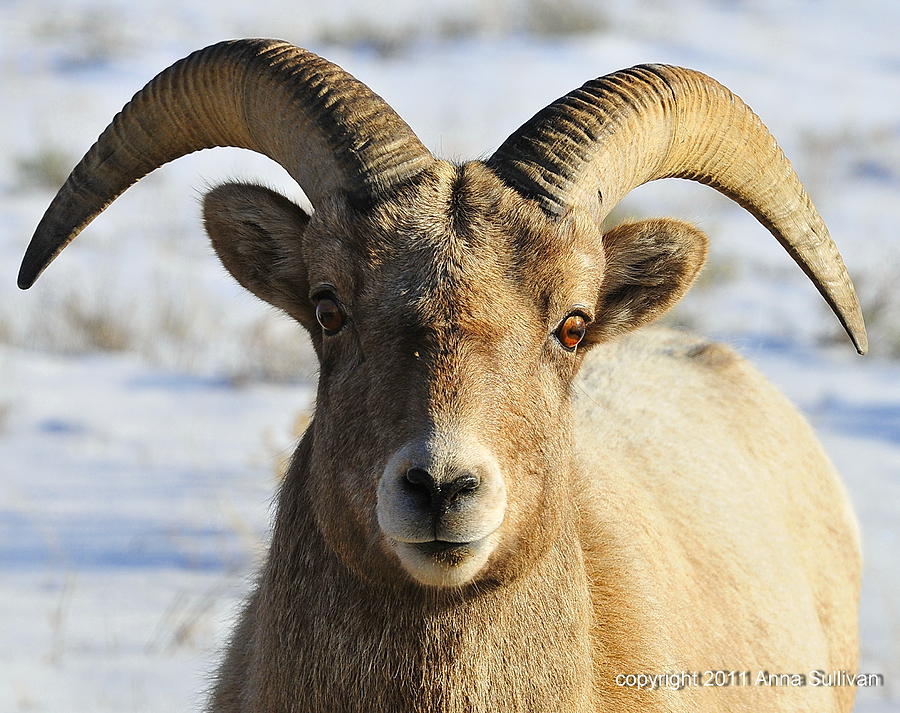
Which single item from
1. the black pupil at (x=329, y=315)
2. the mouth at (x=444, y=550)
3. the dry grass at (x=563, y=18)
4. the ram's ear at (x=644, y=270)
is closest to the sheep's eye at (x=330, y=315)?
the black pupil at (x=329, y=315)

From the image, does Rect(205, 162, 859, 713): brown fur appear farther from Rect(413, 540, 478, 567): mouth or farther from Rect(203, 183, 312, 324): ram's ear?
Rect(413, 540, 478, 567): mouth

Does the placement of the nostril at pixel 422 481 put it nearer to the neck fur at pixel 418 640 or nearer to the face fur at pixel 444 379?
the face fur at pixel 444 379

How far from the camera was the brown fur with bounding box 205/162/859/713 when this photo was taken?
3.36 m

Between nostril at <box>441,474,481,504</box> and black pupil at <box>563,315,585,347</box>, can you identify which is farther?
black pupil at <box>563,315,585,347</box>

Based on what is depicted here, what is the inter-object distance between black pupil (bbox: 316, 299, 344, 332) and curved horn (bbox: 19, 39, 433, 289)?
13.5 inches

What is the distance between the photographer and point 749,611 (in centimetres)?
480

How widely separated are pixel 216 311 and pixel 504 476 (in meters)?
10.2

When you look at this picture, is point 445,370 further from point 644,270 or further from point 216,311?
point 216,311

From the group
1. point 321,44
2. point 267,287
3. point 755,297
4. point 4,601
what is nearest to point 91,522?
point 4,601

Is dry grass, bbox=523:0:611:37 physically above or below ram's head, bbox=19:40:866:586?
above

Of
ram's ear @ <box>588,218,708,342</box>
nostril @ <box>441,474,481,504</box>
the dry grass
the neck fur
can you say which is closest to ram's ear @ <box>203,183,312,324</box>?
the neck fur

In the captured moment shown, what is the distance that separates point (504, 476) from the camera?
330cm

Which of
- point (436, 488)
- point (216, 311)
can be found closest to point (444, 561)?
point (436, 488)

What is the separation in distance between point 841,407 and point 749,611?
6157 millimetres
